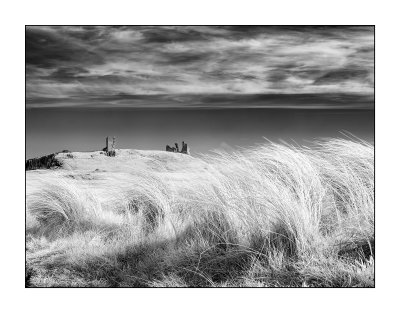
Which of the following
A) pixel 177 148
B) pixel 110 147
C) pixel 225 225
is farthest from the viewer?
pixel 110 147

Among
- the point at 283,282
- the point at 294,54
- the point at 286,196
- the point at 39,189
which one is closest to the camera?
the point at 283,282

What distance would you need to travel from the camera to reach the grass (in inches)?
136

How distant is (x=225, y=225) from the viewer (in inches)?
150

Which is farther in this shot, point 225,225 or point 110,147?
point 110,147

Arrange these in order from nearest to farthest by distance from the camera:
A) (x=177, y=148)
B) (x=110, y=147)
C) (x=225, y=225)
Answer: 1. (x=225, y=225)
2. (x=177, y=148)
3. (x=110, y=147)

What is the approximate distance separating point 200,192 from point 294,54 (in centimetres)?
142

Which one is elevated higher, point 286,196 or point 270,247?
point 286,196

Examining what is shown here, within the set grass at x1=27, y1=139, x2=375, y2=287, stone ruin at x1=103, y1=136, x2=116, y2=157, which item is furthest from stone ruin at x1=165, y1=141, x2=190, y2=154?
stone ruin at x1=103, y1=136, x2=116, y2=157

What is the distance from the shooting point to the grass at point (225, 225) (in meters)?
3.46

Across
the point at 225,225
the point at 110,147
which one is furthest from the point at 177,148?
the point at 225,225

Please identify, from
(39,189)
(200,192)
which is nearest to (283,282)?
(200,192)

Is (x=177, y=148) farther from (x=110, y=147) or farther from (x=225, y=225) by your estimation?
(x=225, y=225)

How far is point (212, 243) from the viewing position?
374 cm
